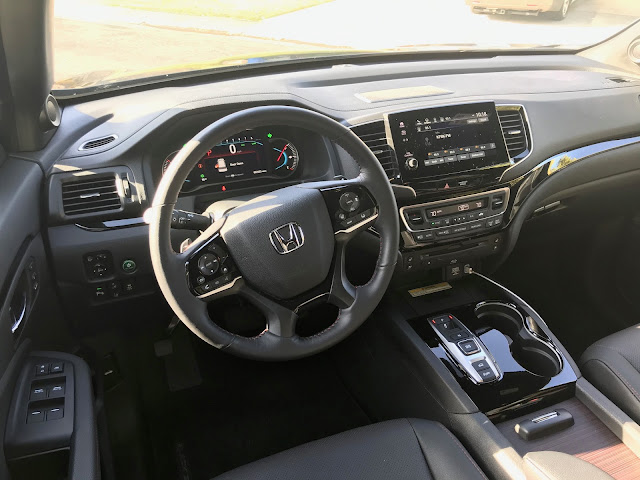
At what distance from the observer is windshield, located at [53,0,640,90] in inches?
84.4

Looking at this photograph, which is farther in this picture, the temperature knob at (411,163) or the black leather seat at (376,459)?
the temperature knob at (411,163)

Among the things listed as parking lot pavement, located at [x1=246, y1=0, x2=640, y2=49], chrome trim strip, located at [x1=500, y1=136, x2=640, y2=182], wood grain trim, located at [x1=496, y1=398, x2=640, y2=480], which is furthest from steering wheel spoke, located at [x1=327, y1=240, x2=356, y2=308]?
parking lot pavement, located at [x1=246, y1=0, x2=640, y2=49]

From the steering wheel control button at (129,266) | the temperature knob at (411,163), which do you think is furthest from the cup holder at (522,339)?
the steering wheel control button at (129,266)

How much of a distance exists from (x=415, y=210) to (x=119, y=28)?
4.80ft

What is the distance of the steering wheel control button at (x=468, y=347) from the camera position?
1.87m

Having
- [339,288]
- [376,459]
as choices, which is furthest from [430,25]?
[376,459]

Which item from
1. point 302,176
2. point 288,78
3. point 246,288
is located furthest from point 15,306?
point 288,78

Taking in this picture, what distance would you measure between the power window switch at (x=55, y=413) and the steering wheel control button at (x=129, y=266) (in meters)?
0.48

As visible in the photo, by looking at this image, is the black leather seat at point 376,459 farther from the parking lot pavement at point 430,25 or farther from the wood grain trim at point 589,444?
the parking lot pavement at point 430,25

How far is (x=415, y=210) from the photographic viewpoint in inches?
78.2

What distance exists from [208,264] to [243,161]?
58cm

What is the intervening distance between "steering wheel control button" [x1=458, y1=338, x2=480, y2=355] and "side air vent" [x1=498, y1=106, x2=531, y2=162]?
69 centimetres

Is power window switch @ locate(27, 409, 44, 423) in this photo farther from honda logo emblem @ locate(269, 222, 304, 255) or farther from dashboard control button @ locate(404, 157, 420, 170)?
dashboard control button @ locate(404, 157, 420, 170)

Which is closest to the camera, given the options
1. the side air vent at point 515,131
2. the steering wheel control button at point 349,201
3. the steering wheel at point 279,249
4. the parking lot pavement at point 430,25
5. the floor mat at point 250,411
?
the steering wheel at point 279,249
